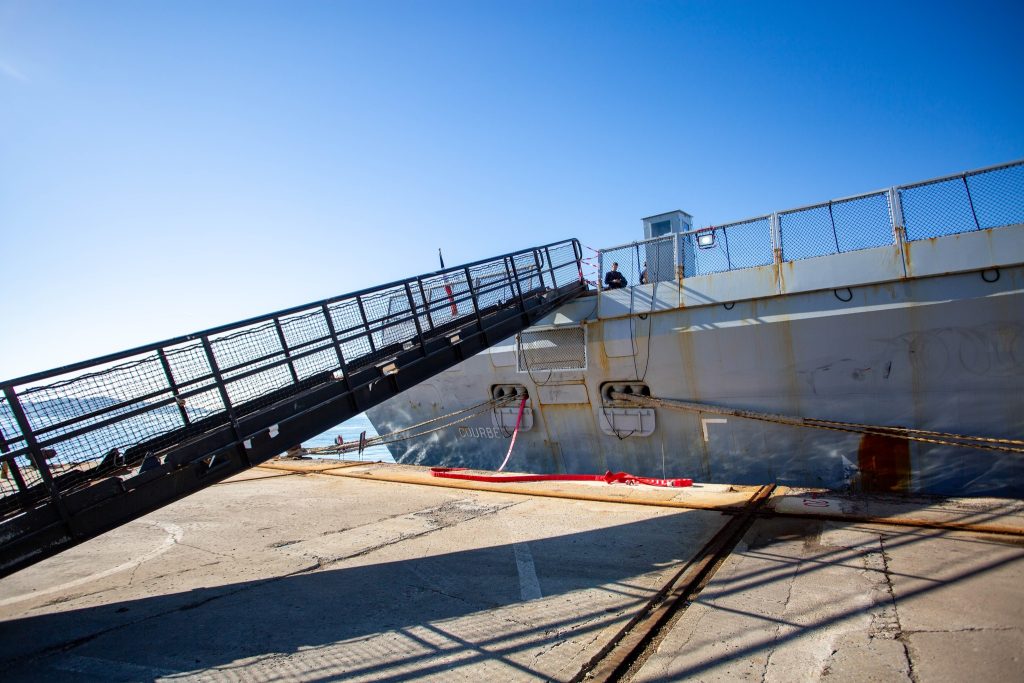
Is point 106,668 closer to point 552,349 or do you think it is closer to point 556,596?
point 556,596

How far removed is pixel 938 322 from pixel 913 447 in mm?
1927

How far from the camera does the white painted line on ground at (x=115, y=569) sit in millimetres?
5934

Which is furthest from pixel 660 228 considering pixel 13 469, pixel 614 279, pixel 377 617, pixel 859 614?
pixel 13 469

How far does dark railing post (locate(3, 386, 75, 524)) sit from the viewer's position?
4910 mm

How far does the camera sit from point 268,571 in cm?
617

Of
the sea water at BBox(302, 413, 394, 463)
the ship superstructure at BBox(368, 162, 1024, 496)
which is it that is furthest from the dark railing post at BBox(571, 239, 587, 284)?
the sea water at BBox(302, 413, 394, 463)

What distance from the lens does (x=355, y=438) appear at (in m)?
37.8

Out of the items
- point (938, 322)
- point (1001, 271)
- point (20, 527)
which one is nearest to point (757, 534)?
point (938, 322)

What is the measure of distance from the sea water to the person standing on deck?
277 inches

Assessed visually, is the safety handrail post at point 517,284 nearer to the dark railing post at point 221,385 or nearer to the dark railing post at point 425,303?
the dark railing post at point 425,303

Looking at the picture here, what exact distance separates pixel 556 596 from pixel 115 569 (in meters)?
5.21

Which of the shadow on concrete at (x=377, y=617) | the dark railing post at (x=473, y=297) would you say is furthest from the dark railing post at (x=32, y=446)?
the dark railing post at (x=473, y=297)

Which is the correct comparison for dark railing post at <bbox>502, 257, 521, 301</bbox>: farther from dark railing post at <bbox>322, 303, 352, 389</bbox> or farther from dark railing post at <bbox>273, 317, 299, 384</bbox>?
dark railing post at <bbox>273, 317, 299, 384</bbox>

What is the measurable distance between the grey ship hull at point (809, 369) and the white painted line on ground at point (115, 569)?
267 inches
